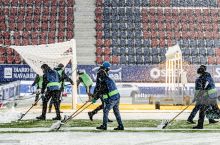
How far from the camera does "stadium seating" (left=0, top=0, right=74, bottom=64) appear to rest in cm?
3706

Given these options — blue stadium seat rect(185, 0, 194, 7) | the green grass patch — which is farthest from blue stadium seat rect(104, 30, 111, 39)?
the green grass patch

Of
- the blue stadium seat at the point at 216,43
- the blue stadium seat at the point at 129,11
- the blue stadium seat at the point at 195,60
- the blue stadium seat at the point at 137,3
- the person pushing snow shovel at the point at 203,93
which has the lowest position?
the person pushing snow shovel at the point at 203,93

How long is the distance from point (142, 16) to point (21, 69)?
39.3ft

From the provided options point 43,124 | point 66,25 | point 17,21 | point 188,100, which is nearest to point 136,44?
point 66,25

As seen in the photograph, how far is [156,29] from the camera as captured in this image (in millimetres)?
38531

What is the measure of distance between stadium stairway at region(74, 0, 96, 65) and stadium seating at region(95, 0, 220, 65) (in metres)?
0.45

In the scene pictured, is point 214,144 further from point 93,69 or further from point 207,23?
point 207,23

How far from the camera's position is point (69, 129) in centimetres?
1396

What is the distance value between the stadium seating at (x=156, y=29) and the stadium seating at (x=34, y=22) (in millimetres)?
2266

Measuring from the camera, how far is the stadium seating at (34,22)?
122 ft

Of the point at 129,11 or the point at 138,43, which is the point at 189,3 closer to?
the point at 129,11

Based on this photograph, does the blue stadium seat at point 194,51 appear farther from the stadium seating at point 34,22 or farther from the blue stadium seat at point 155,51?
the stadium seating at point 34,22

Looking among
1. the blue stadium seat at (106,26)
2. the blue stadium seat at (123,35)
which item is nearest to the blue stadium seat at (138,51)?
the blue stadium seat at (123,35)

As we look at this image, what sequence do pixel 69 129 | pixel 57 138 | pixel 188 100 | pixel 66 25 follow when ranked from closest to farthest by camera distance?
pixel 57 138 < pixel 69 129 < pixel 188 100 < pixel 66 25
